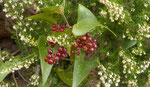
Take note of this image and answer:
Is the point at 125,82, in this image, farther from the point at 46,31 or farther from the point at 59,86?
the point at 46,31

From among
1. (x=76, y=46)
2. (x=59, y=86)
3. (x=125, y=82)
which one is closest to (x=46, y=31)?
(x=76, y=46)

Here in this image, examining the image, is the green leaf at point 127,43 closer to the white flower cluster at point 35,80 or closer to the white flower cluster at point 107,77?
the white flower cluster at point 107,77

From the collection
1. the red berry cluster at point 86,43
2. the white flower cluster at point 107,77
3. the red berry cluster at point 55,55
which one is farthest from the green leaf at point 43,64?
the white flower cluster at point 107,77

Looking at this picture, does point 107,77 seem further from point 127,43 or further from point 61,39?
point 61,39

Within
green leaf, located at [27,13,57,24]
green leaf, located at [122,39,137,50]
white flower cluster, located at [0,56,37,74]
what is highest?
green leaf, located at [122,39,137,50]

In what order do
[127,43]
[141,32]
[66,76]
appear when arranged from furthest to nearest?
Result: [66,76] → [127,43] → [141,32]

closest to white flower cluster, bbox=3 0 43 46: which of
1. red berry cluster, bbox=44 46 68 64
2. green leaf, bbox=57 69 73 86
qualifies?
red berry cluster, bbox=44 46 68 64

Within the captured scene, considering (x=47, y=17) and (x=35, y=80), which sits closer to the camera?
(x=47, y=17)

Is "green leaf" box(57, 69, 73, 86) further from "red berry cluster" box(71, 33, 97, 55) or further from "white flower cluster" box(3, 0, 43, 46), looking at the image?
"red berry cluster" box(71, 33, 97, 55)

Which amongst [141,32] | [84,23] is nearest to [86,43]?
[84,23]
